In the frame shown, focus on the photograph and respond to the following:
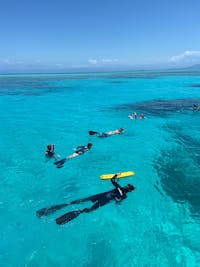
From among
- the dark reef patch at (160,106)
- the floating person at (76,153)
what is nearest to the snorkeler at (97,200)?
the floating person at (76,153)

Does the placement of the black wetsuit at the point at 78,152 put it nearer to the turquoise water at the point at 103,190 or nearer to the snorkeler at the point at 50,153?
the turquoise water at the point at 103,190

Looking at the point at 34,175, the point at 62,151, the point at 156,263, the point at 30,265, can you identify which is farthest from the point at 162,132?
the point at 30,265

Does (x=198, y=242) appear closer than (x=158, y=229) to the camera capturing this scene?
Yes

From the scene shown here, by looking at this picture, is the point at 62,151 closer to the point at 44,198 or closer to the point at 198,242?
the point at 44,198

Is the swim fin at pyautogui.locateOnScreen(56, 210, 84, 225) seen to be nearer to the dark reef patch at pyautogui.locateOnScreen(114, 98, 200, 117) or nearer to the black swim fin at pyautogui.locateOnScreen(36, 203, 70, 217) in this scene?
the black swim fin at pyautogui.locateOnScreen(36, 203, 70, 217)

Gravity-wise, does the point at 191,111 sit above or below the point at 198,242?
above

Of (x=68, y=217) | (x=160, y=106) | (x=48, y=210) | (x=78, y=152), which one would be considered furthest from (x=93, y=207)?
(x=160, y=106)
